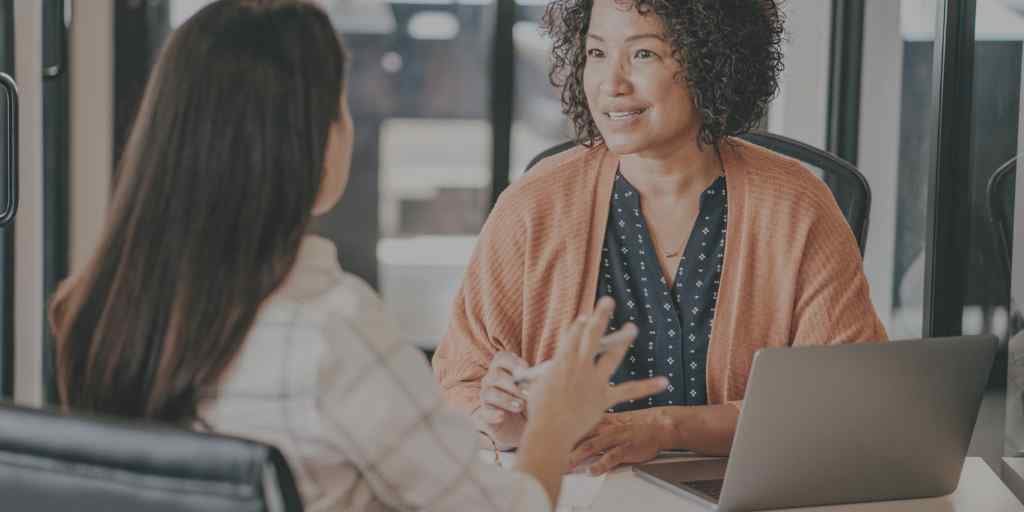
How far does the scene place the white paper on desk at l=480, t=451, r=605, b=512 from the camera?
136 cm

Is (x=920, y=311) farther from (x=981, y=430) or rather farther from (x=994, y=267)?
(x=981, y=430)

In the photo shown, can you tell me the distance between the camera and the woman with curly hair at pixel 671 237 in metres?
1.72

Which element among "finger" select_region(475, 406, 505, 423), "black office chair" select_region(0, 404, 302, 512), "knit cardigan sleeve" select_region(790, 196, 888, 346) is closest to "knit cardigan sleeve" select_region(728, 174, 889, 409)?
"knit cardigan sleeve" select_region(790, 196, 888, 346)

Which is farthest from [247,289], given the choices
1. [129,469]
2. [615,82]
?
[615,82]

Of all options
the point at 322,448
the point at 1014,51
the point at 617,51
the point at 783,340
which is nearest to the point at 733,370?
the point at 783,340

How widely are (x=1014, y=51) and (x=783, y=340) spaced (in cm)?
63

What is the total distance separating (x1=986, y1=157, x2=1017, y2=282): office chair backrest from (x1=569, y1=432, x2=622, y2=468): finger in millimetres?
662

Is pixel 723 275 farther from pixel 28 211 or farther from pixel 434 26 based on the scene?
pixel 434 26

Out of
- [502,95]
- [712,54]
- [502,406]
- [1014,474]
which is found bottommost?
[1014,474]

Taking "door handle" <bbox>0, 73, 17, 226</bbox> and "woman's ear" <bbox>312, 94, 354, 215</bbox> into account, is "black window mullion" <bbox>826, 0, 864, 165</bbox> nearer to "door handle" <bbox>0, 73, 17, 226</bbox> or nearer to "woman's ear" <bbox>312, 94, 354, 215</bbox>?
"door handle" <bbox>0, 73, 17, 226</bbox>

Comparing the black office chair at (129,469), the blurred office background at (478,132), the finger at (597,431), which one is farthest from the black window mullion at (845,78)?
the black office chair at (129,469)

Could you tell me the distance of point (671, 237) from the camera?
5.96ft

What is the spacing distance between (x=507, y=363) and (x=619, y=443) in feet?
0.54

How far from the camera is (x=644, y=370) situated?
5.82ft
